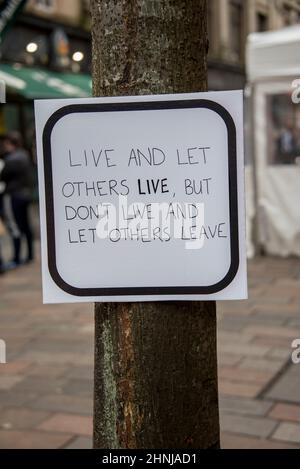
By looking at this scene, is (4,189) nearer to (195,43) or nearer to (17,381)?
(17,381)

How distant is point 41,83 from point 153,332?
13.6 m

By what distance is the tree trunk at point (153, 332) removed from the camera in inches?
72.8

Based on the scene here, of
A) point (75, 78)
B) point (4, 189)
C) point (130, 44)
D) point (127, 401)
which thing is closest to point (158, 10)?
point (130, 44)

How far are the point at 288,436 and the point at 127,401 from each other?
70.8 inches

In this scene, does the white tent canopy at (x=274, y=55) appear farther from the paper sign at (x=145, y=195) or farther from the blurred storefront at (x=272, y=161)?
the paper sign at (x=145, y=195)

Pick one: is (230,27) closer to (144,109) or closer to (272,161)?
(272,161)

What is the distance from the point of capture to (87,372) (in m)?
4.63

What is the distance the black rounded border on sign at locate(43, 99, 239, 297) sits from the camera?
6.15 ft

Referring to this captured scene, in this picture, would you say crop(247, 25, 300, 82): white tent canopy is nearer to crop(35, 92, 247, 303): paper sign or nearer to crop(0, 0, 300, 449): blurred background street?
crop(0, 0, 300, 449): blurred background street

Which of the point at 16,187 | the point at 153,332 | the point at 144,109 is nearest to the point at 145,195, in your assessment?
the point at 144,109

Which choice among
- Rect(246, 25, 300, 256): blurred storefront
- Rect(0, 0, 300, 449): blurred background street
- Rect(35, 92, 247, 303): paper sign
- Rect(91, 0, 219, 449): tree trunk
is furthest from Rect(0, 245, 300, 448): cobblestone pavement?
Rect(35, 92, 247, 303): paper sign

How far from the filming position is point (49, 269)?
6.50ft

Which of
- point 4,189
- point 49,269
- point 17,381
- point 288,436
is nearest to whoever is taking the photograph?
point 49,269

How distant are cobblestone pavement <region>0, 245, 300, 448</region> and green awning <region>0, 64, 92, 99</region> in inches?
300
